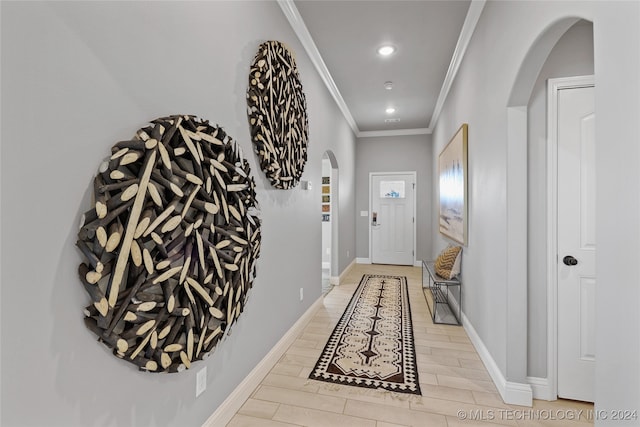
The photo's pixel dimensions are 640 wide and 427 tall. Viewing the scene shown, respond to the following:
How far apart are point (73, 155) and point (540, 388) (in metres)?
2.64

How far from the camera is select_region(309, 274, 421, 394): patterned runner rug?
2123mm

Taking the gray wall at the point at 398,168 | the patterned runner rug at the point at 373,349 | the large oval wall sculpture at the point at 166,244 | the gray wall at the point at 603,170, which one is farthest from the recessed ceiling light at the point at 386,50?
the gray wall at the point at 398,168

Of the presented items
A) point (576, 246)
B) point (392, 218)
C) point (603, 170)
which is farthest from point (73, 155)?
point (392, 218)

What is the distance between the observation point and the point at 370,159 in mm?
6504

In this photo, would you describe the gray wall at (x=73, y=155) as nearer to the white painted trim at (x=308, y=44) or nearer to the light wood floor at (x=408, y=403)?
the light wood floor at (x=408, y=403)

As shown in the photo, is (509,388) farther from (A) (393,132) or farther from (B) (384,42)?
(A) (393,132)

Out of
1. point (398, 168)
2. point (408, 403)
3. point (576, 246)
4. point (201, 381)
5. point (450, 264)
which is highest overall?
point (398, 168)

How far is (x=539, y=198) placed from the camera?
1.89 metres

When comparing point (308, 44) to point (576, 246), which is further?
point (308, 44)

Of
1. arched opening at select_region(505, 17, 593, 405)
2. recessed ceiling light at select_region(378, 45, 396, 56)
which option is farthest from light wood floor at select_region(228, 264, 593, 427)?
recessed ceiling light at select_region(378, 45, 396, 56)

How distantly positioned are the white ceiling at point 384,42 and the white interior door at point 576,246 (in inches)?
46.4

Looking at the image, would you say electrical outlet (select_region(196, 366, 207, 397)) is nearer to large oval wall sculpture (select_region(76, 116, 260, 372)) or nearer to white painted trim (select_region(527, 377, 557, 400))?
large oval wall sculpture (select_region(76, 116, 260, 372))

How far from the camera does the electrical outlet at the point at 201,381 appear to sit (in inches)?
56.8

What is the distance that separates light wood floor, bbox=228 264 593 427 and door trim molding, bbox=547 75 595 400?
0.23 meters
